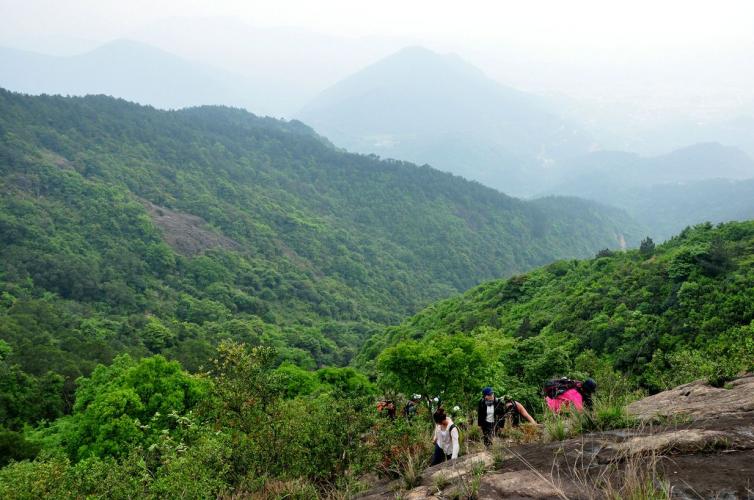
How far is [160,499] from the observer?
9570 millimetres

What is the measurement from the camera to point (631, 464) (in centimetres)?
509

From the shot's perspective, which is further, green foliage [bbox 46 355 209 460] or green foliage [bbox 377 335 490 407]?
green foliage [bbox 46 355 209 460]

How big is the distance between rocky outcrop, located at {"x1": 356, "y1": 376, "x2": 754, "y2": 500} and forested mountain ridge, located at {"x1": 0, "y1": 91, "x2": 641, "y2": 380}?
41310 millimetres

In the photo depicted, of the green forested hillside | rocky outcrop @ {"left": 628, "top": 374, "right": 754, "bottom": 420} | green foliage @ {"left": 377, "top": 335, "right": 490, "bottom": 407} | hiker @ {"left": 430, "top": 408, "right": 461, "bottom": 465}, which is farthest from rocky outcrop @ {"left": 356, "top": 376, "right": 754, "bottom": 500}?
green foliage @ {"left": 377, "top": 335, "right": 490, "bottom": 407}

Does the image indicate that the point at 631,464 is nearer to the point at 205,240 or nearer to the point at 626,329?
the point at 626,329

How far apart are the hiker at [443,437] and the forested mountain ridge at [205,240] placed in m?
39.4

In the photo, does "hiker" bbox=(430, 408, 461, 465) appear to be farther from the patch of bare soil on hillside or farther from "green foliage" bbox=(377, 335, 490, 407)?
the patch of bare soil on hillside

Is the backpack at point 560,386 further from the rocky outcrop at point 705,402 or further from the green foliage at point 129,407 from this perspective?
the green foliage at point 129,407

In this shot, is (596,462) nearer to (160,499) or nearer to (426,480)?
(426,480)

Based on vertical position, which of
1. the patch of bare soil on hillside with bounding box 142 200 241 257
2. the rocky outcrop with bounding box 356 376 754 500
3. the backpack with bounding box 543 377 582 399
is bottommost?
the backpack with bounding box 543 377 582 399

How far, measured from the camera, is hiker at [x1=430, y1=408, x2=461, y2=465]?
908 cm

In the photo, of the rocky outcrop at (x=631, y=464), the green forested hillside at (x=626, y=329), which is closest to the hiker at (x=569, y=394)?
the rocky outcrop at (x=631, y=464)

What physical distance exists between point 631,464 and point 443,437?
15.3ft

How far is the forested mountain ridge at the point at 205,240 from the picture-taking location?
246 ft
